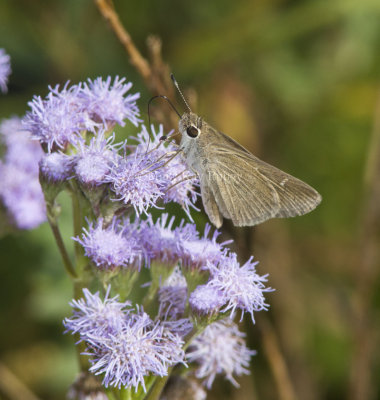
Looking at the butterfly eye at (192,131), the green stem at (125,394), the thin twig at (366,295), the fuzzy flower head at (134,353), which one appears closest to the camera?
the fuzzy flower head at (134,353)

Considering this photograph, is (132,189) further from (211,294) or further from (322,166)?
(322,166)

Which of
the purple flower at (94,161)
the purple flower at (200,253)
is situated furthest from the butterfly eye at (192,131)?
the purple flower at (200,253)

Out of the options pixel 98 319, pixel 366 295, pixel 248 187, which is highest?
pixel 366 295

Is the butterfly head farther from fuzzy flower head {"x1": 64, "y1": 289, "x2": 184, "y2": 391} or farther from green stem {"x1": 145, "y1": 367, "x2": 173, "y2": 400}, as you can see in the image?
green stem {"x1": 145, "y1": 367, "x2": 173, "y2": 400}

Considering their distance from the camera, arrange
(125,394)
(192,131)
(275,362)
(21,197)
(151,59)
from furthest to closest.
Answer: (275,362) < (21,197) < (151,59) < (192,131) < (125,394)

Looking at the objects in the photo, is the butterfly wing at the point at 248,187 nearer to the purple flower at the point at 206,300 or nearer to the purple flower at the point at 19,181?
the purple flower at the point at 206,300

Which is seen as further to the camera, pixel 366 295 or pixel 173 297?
pixel 366 295

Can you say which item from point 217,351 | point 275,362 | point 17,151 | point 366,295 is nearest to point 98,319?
point 217,351

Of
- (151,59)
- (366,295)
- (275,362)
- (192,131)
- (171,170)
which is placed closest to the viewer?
(171,170)

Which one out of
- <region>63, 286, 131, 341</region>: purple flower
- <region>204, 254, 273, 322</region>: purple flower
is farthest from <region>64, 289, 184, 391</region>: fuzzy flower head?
<region>204, 254, 273, 322</region>: purple flower

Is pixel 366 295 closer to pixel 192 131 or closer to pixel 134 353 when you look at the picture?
pixel 192 131
